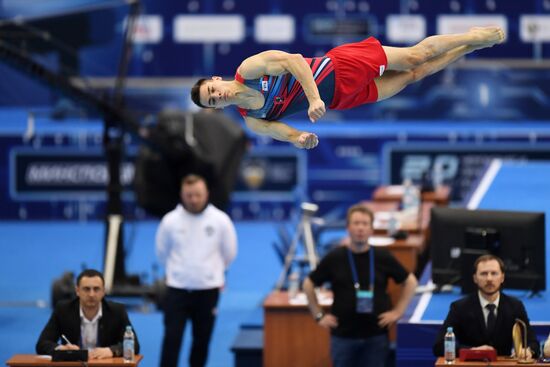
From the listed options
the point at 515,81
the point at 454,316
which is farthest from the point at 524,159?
the point at 454,316

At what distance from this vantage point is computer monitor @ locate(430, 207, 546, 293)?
29.5 feet

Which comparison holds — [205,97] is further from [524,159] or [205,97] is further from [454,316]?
[524,159]

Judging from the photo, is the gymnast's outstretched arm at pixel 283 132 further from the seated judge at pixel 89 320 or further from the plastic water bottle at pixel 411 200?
the plastic water bottle at pixel 411 200

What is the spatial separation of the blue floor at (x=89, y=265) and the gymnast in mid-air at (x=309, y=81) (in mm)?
4903

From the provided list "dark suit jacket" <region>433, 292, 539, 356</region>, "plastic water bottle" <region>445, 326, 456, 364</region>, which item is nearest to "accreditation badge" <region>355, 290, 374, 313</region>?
"dark suit jacket" <region>433, 292, 539, 356</region>

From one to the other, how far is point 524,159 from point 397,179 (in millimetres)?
2508

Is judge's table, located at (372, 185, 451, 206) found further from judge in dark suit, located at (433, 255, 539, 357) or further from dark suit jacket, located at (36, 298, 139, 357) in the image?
dark suit jacket, located at (36, 298, 139, 357)

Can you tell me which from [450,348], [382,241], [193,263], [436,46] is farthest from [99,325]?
[382,241]

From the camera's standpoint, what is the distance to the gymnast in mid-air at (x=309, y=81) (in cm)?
702

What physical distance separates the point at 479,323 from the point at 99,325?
2.66 m

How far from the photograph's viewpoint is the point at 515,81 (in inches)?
881

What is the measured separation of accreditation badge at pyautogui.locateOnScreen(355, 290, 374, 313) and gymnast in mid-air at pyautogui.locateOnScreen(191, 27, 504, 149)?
170 cm

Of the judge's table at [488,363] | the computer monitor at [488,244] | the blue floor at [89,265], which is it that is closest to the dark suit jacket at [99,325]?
the judge's table at [488,363]

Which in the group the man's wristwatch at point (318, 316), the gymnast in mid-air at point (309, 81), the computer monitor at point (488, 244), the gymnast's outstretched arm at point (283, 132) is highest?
the gymnast in mid-air at point (309, 81)
